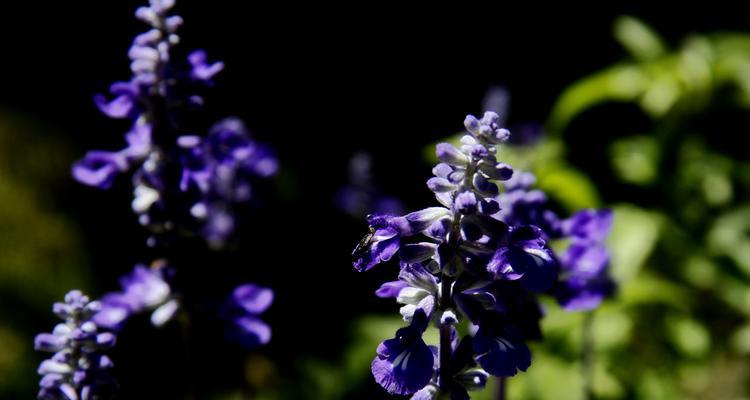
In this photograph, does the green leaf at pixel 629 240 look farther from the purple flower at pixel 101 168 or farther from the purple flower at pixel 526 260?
the purple flower at pixel 101 168

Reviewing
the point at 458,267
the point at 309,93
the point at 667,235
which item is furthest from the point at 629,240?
the point at 309,93

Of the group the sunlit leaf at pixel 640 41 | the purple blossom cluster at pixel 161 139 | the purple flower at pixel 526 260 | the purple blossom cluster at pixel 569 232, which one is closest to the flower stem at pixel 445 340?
the purple flower at pixel 526 260

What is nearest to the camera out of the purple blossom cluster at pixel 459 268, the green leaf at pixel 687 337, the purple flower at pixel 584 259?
the purple blossom cluster at pixel 459 268

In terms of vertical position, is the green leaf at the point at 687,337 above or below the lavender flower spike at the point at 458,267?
above

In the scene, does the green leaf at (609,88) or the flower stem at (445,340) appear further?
the green leaf at (609,88)

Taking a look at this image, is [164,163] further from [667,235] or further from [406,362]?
[667,235]

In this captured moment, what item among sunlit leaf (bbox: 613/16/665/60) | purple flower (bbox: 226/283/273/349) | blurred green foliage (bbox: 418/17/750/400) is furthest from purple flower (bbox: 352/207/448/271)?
sunlit leaf (bbox: 613/16/665/60)

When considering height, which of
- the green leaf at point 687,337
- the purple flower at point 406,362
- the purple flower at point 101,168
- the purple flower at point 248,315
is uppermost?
the green leaf at point 687,337
